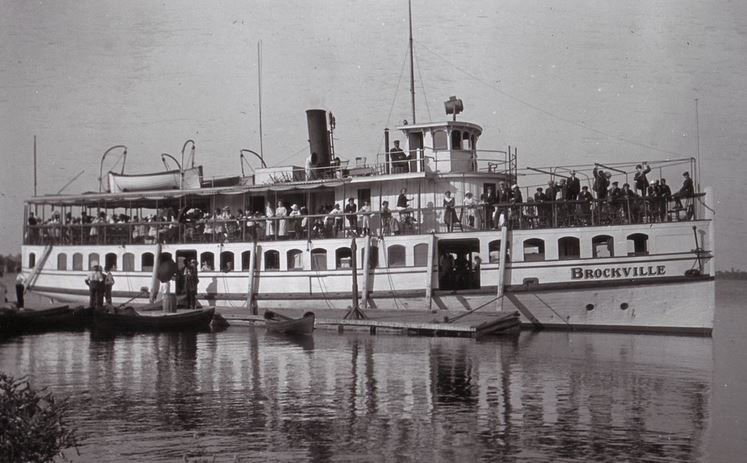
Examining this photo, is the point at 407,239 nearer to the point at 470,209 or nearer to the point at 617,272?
the point at 470,209

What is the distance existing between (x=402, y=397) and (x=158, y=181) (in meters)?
25.8

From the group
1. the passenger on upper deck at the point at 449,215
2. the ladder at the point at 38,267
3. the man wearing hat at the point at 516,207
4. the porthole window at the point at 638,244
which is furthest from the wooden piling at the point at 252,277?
the porthole window at the point at 638,244

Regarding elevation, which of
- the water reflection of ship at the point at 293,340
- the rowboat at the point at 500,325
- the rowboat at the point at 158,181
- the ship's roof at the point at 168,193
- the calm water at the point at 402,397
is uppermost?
the rowboat at the point at 158,181

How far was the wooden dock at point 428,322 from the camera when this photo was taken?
27.4m

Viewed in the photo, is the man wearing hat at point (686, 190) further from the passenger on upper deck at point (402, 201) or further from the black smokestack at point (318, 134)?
the black smokestack at point (318, 134)

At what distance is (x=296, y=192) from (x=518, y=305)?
38.1ft

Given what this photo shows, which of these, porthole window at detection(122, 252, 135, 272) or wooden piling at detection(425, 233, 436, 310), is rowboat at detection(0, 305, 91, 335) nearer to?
porthole window at detection(122, 252, 135, 272)

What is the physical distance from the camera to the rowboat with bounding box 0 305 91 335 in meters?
30.6

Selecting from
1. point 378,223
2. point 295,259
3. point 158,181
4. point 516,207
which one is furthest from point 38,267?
point 516,207

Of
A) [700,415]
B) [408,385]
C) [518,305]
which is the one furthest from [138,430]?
[518,305]

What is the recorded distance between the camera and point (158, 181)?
1544 inches

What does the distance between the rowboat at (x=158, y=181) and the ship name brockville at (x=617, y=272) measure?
18905 mm

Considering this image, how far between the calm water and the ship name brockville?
8.08 feet

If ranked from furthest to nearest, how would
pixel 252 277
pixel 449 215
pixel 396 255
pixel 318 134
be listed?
pixel 318 134
pixel 252 277
pixel 396 255
pixel 449 215
